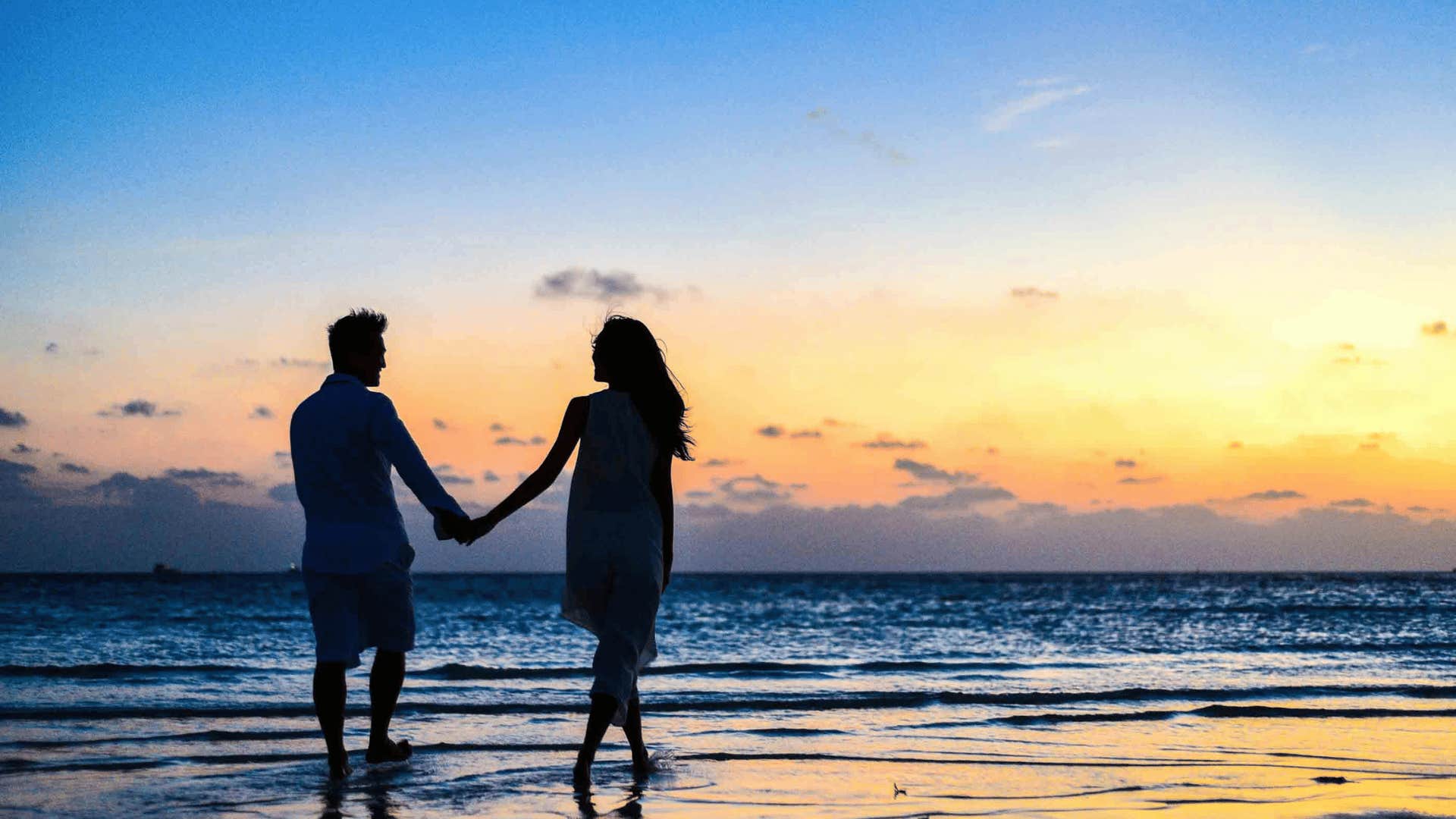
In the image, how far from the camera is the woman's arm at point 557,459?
4781 mm

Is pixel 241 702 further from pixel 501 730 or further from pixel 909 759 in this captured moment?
pixel 909 759

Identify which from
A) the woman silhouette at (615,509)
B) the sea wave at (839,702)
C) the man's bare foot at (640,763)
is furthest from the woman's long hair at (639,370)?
the sea wave at (839,702)

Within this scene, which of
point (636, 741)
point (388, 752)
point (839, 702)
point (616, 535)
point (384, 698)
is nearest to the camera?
point (616, 535)

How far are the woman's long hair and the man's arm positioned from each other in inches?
32.3

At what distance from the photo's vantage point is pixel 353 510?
474cm

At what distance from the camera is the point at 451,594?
5772 cm

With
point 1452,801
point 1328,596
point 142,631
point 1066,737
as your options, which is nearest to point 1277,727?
point 1066,737

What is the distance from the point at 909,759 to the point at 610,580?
2029 mm

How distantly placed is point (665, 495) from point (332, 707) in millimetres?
1607

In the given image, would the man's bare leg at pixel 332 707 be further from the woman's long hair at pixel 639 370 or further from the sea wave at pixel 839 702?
the sea wave at pixel 839 702

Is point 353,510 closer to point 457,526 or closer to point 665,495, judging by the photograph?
point 457,526

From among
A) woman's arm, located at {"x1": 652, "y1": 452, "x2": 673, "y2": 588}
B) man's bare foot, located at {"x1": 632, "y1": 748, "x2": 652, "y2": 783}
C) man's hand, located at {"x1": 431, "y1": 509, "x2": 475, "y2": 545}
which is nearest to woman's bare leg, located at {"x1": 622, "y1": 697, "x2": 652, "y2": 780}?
man's bare foot, located at {"x1": 632, "y1": 748, "x2": 652, "y2": 783}

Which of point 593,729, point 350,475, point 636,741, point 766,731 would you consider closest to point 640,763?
point 636,741

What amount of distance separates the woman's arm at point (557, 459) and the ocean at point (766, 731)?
117 centimetres
